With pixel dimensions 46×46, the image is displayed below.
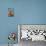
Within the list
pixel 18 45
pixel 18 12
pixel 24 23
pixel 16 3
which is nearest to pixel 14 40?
pixel 18 45

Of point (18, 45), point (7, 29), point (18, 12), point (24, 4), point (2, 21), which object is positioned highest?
point (24, 4)

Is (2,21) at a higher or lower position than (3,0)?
lower

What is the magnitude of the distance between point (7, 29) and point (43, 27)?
2.77ft

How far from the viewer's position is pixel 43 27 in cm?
279

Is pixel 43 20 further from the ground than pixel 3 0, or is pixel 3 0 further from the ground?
pixel 3 0

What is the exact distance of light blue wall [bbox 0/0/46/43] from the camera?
9.48 ft

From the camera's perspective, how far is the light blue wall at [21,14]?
2.89 meters

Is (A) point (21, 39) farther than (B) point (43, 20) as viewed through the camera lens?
No

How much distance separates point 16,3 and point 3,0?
0.32 m

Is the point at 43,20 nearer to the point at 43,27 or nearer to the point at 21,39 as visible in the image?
the point at 43,27

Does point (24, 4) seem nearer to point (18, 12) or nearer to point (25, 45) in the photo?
point (18, 12)

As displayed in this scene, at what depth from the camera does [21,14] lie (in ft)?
9.55

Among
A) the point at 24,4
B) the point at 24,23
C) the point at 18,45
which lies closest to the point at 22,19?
the point at 24,23

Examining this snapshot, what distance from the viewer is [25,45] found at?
8.91 feet
